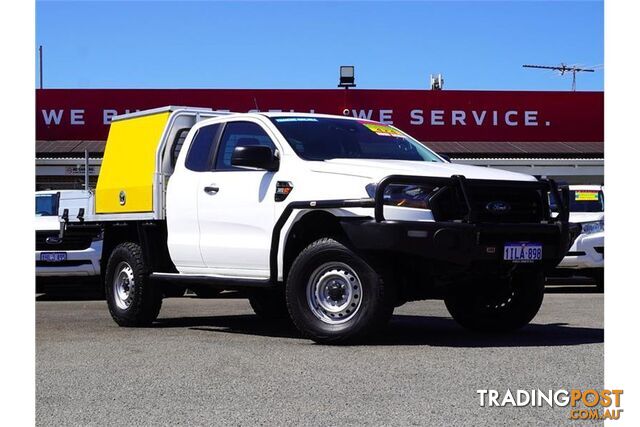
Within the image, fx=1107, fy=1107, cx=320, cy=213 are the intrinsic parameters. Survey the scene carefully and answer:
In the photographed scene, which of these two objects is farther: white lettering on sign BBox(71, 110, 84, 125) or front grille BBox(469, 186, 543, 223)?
white lettering on sign BBox(71, 110, 84, 125)

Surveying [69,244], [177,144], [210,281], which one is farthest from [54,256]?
[210,281]

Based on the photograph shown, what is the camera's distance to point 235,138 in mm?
10078

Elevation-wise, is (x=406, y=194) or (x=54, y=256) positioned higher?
(x=406, y=194)

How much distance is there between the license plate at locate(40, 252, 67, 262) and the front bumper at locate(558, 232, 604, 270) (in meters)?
6.99

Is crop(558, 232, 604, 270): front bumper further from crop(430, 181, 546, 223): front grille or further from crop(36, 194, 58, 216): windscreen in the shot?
crop(36, 194, 58, 216): windscreen

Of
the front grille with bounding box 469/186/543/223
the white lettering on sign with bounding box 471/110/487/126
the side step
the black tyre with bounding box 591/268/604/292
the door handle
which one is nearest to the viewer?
the front grille with bounding box 469/186/543/223

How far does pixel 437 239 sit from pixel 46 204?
1027 centimetres

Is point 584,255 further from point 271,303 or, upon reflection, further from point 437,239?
point 437,239

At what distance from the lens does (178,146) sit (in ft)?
35.9

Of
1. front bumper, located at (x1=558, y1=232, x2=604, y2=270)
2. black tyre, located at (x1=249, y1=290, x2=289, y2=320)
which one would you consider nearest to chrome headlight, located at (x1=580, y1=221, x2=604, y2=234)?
front bumper, located at (x1=558, y1=232, x2=604, y2=270)

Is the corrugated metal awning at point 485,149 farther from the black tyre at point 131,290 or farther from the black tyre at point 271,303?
the black tyre at point 131,290

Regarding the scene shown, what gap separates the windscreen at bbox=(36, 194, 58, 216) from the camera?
1697 cm
